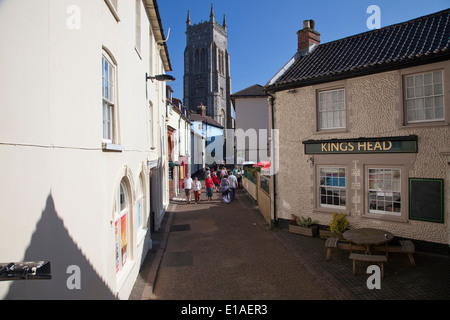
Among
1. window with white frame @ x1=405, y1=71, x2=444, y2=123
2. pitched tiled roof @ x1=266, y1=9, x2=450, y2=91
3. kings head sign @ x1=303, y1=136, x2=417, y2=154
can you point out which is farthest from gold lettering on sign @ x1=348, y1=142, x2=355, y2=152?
pitched tiled roof @ x1=266, y1=9, x2=450, y2=91

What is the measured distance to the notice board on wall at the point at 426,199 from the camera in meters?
8.27

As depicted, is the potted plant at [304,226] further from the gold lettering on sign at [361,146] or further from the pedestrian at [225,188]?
the pedestrian at [225,188]

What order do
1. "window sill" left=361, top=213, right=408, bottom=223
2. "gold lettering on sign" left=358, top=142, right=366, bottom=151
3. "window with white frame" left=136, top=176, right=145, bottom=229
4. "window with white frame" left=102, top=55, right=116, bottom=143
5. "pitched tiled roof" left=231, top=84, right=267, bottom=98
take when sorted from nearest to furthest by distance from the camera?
"window with white frame" left=102, top=55, right=116, bottom=143 → "window with white frame" left=136, top=176, right=145, bottom=229 → "window sill" left=361, top=213, right=408, bottom=223 → "gold lettering on sign" left=358, top=142, right=366, bottom=151 → "pitched tiled roof" left=231, top=84, right=267, bottom=98

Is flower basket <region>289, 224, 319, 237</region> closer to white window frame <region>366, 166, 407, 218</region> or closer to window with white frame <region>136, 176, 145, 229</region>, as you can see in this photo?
white window frame <region>366, 166, 407, 218</region>

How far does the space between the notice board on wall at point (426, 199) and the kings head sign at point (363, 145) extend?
102 centimetres

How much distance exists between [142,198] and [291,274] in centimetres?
492

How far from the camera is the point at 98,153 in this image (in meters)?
4.59

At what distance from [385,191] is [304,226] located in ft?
10.3

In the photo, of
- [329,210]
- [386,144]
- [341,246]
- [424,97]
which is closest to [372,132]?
[386,144]

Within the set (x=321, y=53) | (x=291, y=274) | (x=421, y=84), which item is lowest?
(x=291, y=274)

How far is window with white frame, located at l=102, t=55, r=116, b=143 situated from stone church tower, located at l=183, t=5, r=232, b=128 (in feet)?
207

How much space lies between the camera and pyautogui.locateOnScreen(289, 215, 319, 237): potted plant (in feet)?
35.6
